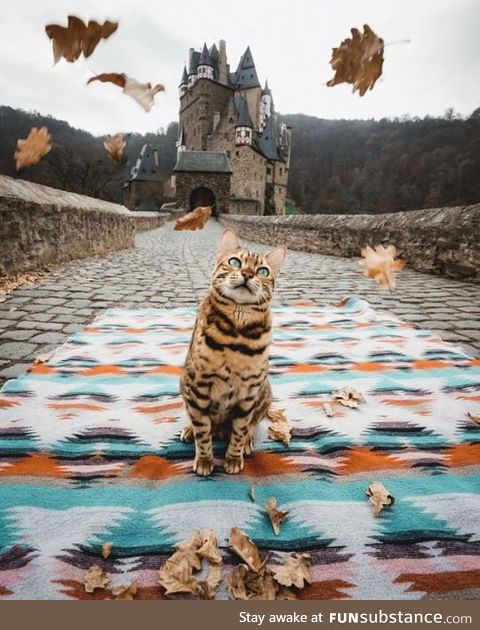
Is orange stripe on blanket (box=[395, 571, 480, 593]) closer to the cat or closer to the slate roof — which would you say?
the cat

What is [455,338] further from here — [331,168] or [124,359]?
[331,168]

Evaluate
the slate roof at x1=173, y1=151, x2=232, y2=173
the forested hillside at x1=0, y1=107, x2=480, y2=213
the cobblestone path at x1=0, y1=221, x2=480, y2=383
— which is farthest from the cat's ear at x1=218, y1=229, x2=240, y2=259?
the slate roof at x1=173, y1=151, x2=232, y2=173

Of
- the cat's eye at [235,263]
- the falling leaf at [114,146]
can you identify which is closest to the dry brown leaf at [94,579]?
the cat's eye at [235,263]

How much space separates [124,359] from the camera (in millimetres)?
2758

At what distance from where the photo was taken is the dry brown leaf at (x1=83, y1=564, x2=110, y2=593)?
3.52ft

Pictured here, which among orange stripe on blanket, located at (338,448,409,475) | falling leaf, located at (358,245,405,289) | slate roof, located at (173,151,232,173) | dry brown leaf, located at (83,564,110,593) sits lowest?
dry brown leaf, located at (83,564,110,593)

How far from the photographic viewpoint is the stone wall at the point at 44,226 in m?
4.80

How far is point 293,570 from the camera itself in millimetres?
1155

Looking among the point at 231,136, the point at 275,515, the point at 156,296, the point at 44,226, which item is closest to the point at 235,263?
the point at 275,515

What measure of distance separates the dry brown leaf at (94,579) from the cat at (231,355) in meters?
0.53

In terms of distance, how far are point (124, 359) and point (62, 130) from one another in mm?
42979

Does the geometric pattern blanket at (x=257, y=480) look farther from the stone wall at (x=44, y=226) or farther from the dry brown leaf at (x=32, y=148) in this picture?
the stone wall at (x=44, y=226)

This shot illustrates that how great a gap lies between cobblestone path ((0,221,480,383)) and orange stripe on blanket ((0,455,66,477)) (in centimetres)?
102

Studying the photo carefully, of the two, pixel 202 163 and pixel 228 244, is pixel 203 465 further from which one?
pixel 202 163
